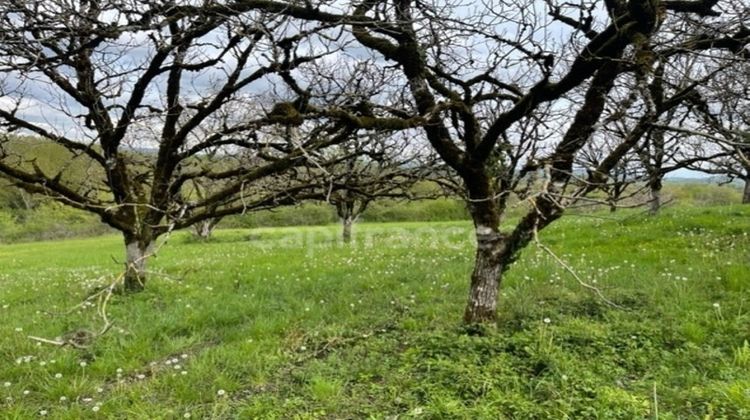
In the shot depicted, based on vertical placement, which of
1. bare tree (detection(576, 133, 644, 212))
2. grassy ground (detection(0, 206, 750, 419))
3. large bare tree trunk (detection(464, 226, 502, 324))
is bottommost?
grassy ground (detection(0, 206, 750, 419))

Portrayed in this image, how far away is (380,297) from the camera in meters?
7.50

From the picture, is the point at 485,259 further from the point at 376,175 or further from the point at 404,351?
the point at 376,175

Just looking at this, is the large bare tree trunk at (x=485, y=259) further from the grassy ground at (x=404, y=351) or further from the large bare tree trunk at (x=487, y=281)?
the grassy ground at (x=404, y=351)

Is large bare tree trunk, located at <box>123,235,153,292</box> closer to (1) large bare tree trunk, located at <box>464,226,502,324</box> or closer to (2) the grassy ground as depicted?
(2) the grassy ground

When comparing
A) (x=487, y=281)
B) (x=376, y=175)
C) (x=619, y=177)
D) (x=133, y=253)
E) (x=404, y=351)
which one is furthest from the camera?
(x=133, y=253)

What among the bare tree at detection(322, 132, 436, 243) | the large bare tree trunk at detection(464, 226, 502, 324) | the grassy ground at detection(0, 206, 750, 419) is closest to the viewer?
the grassy ground at detection(0, 206, 750, 419)

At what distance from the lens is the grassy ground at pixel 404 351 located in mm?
3820

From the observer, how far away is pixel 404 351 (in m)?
4.96

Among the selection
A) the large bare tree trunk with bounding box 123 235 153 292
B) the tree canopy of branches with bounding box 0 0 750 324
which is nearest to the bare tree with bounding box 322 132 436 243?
the tree canopy of branches with bounding box 0 0 750 324

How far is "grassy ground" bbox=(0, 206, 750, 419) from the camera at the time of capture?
12.5 ft

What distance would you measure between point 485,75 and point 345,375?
14.4 feet

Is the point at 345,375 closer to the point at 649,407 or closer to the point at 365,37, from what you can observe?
the point at 649,407

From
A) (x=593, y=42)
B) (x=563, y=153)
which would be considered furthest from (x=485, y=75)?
(x=593, y=42)

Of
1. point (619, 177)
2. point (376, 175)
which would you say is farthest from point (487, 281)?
point (376, 175)
